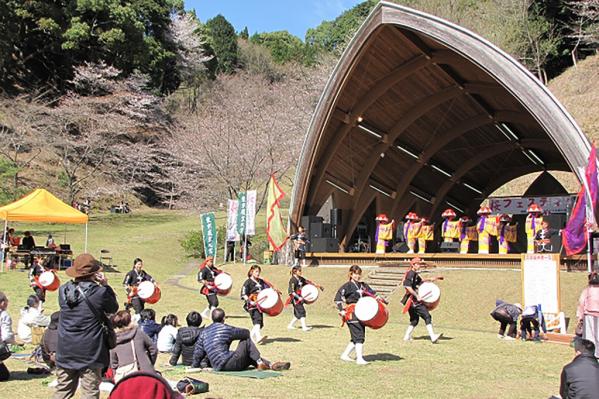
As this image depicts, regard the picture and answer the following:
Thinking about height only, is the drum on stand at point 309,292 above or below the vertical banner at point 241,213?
below

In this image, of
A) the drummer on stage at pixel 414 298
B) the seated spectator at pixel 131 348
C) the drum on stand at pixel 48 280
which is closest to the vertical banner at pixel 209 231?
the drum on stand at pixel 48 280

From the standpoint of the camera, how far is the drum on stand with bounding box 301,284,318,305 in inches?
484

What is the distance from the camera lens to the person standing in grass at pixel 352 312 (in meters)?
9.31

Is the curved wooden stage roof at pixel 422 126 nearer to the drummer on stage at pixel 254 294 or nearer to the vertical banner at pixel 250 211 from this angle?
the vertical banner at pixel 250 211

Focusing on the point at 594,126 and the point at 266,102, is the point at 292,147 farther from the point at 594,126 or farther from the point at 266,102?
the point at 594,126

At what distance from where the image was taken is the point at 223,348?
8.35 meters

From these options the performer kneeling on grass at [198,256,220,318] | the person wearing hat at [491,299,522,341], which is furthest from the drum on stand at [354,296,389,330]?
the performer kneeling on grass at [198,256,220,318]

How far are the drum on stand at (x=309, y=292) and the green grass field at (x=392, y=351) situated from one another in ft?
2.26

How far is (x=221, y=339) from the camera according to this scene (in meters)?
8.34

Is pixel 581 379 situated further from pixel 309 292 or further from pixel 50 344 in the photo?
pixel 309 292

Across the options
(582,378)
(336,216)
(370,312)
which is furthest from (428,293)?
(336,216)

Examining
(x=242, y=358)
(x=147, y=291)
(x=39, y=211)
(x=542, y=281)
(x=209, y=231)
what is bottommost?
(x=242, y=358)

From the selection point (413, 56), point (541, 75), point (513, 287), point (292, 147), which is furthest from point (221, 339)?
point (541, 75)

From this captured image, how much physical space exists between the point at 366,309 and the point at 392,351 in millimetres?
1857
